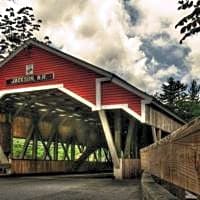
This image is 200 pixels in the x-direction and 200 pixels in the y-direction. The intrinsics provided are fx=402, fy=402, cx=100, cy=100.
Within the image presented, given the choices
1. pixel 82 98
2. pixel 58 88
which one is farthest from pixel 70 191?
pixel 58 88

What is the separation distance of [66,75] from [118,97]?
9.57 ft

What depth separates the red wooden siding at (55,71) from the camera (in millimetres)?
18516

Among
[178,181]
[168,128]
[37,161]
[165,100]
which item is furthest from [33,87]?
[165,100]

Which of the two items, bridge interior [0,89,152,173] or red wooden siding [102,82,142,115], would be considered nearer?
red wooden siding [102,82,142,115]

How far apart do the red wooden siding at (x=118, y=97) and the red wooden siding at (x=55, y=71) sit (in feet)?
1.81

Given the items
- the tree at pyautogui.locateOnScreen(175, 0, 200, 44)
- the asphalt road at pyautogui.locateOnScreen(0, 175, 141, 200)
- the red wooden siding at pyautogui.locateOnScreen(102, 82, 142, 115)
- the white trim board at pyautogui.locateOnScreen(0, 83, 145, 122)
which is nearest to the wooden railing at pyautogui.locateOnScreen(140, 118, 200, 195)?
the tree at pyautogui.locateOnScreen(175, 0, 200, 44)

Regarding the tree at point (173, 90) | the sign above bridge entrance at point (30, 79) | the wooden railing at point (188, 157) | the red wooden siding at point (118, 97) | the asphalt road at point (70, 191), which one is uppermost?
the tree at point (173, 90)

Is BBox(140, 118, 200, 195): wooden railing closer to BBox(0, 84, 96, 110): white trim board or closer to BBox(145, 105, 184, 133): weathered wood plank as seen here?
BBox(145, 105, 184, 133): weathered wood plank

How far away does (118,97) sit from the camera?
17.7 metres

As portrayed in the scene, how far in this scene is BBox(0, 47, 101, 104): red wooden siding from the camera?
1852 cm

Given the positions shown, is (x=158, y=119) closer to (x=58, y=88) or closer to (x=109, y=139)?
(x=109, y=139)

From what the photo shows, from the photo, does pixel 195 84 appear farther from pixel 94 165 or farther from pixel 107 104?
pixel 107 104

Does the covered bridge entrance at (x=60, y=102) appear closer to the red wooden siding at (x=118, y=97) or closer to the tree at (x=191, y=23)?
the red wooden siding at (x=118, y=97)

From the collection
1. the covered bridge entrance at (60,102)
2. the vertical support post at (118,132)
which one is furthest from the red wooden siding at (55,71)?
the vertical support post at (118,132)
